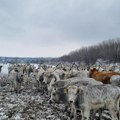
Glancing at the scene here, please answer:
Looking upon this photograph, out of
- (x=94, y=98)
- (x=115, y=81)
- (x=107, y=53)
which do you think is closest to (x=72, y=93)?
(x=94, y=98)

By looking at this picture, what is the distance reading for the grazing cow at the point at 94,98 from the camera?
9059 mm

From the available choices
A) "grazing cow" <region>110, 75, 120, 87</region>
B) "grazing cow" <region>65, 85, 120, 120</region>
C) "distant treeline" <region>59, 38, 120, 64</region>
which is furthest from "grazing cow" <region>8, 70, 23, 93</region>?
"distant treeline" <region>59, 38, 120, 64</region>

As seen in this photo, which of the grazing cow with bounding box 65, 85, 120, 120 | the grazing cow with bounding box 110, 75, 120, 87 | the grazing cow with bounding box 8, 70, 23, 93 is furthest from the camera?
the grazing cow with bounding box 8, 70, 23, 93

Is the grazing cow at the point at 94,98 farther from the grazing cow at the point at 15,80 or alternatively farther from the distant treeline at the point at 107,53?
the distant treeline at the point at 107,53

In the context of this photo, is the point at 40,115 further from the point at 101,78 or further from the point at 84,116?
the point at 101,78

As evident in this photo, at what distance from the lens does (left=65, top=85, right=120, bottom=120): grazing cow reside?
906 centimetres

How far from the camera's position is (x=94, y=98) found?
367 inches

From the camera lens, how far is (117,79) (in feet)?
42.5

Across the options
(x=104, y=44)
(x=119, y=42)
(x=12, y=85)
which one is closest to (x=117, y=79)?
(x=12, y=85)

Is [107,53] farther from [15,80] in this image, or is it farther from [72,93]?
[72,93]

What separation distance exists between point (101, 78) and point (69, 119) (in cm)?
478

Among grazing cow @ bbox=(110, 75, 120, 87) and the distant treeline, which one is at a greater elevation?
the distant treeline

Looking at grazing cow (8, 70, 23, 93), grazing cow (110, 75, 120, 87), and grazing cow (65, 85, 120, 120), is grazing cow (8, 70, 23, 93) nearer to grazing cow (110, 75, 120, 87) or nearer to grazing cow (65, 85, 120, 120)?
grazing cow (110, 75, 120, 87)

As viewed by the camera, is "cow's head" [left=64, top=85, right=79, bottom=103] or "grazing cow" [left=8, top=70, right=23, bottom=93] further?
"grazing cow" [left=8, top=70, right=23, bottom=93]
